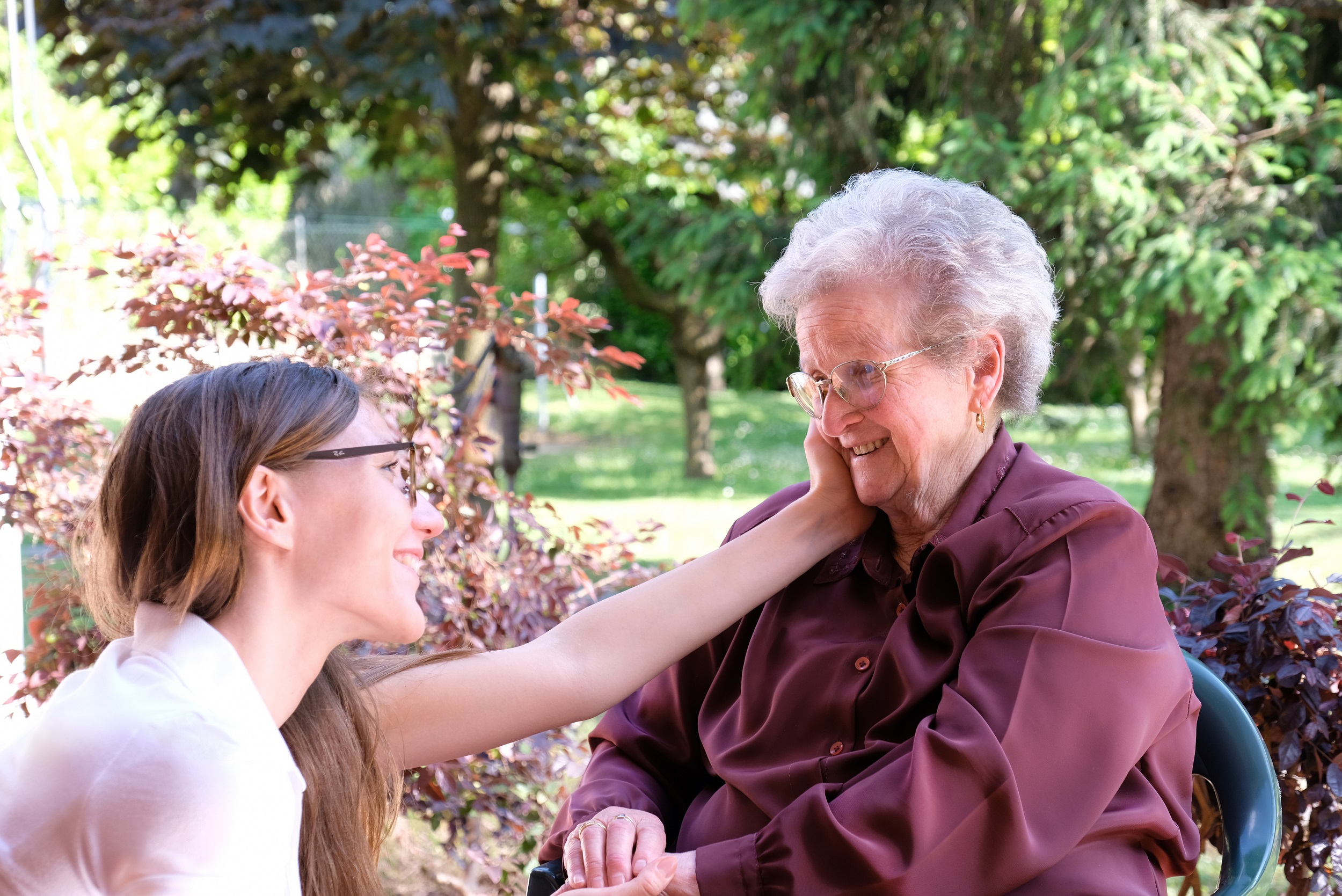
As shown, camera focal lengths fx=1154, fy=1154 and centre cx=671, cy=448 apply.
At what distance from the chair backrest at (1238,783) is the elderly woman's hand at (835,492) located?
0.67m

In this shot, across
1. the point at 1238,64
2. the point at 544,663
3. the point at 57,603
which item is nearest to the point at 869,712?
the point at 544,663

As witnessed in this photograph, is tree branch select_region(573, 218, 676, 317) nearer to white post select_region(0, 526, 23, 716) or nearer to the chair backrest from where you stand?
white post select_region(0, 526, 23, 716)

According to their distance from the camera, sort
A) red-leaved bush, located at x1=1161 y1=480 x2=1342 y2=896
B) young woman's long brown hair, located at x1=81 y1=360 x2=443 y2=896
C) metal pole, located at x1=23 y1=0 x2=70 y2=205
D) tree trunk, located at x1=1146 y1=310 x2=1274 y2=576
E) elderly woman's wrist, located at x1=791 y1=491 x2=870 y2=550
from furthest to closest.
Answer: tree trunk, located at x1=1146 y1=310 x2=1274 y2=576, metal pole, located at x1=23 y1=0 x2=70 y2=205, red-leaved bush, located at x1=1161 y1=480 x2=1342 y2=896, elderly woman's wrist, located at x1=791 y1=491 x2=870 y2=550, young woman's long brown hair, located at x1=81 y1=360 x2=443 y2=896

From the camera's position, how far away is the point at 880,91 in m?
6.69

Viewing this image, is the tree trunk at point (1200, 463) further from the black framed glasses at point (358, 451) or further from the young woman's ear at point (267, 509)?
the young woman's ear at point (267, 509)

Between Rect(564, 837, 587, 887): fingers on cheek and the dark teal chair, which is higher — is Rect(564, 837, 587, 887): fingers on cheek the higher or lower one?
the lower one

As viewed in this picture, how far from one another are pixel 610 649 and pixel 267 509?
0.73 m

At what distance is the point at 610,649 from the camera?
2004 millimetres

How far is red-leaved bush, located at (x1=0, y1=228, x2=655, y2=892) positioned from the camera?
3.12 meters

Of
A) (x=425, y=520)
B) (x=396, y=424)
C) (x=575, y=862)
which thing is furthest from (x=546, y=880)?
(x=396, y=424)

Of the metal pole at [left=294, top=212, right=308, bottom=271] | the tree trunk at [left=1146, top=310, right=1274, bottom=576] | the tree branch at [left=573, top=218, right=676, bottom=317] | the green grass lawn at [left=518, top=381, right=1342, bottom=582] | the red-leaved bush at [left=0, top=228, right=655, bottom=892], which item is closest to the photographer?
the red-leaved bush at [left=0, top=228, right=655, bottom=892]

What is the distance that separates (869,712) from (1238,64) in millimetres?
4287

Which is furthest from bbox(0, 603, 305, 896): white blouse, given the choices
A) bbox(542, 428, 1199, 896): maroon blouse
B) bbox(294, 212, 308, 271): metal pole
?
bbox(294, 212, 308, 271): metal pole

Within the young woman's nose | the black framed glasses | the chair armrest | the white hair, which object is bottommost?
the chair armrest
